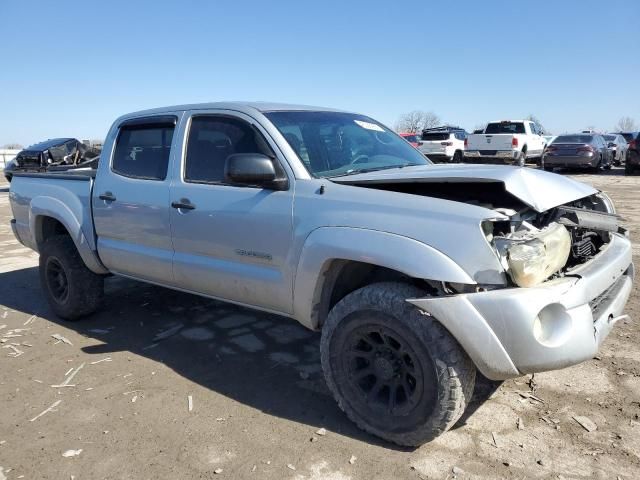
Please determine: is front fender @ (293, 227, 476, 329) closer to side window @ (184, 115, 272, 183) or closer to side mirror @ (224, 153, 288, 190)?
side mirror @ (224, 153, 288, 190)

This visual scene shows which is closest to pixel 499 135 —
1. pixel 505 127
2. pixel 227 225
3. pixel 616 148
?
pixel 505 127

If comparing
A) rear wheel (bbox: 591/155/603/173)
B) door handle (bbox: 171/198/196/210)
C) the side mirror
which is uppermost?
the side mirror

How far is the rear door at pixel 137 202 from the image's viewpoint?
3908 mm

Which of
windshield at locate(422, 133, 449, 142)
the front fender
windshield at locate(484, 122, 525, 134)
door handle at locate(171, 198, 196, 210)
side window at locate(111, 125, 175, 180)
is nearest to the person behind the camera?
the front fender

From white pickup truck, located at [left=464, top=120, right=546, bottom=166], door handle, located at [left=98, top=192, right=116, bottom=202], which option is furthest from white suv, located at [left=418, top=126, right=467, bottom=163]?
door handle, located at [left=98, top=192, right=116, bottom=202]

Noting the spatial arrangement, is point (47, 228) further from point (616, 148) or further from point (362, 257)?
point (616, 148)

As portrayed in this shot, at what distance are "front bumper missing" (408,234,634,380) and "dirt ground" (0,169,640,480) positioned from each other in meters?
0.55

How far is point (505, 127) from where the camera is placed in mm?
19938

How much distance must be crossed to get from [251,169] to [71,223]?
2.37 metres

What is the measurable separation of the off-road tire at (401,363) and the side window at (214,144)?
1.30 m

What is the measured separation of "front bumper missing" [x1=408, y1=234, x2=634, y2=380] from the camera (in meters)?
2.38

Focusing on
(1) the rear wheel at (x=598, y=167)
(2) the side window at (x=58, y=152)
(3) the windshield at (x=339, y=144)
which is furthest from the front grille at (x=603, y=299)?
(1) the rear wheel at (x=598, y=167)

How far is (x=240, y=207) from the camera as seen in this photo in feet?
11.0

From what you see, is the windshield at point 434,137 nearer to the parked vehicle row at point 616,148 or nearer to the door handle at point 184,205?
the parked vehicle row at point 616,148
